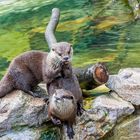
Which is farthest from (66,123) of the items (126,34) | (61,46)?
(126,34)

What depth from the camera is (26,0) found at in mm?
10789

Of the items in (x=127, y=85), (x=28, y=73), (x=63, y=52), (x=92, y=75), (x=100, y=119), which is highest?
(x=63, y=52)

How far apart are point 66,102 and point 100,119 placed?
0.51m

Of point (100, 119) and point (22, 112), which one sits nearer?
point (22, 112)

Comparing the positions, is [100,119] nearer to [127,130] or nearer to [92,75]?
[127,130]

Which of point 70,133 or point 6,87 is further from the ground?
point 6,87

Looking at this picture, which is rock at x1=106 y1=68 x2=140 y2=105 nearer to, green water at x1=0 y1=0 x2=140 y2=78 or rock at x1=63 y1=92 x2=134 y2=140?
rock at x1=63 y1=92 x2=134 y2=140

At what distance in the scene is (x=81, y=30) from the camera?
7957 millimetres

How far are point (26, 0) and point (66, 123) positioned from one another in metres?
6.90

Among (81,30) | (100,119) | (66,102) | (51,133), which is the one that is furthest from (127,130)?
(81,30)

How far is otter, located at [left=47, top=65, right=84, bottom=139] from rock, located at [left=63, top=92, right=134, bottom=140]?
3.9 inches

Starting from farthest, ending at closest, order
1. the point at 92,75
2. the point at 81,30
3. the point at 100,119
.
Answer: the point at 81,30, the point at 92,75, the point at 100,119

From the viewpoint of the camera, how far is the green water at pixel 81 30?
669cm

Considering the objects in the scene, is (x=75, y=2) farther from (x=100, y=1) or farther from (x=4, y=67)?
(x=4, y=67)
